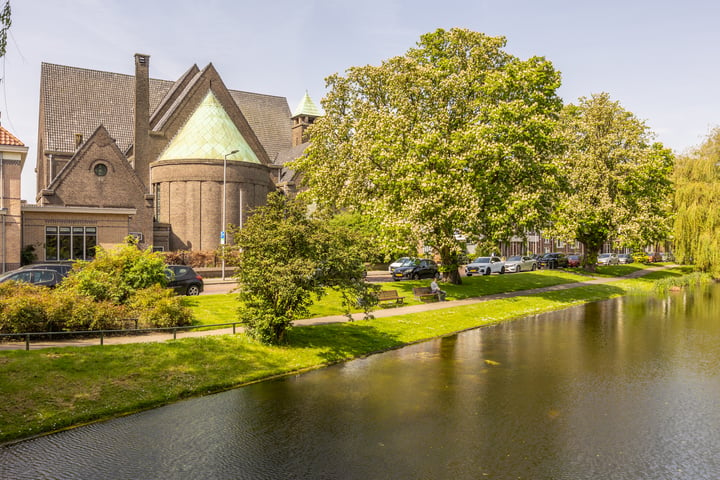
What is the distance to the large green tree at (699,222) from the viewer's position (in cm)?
4291

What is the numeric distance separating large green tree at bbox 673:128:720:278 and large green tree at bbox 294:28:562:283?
1922 centimetres

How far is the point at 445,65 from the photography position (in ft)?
103

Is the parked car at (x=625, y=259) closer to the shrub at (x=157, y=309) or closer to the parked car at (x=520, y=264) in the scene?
the parked car at (x=520, y=264)

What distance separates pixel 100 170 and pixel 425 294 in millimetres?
32546

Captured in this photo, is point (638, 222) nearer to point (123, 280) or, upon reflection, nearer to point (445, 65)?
point (445, 65)

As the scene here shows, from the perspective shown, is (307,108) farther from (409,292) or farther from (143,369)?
(143,369)

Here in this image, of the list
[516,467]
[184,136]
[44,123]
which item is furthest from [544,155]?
[44,123]

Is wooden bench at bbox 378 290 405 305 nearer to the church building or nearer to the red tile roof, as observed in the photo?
the church building

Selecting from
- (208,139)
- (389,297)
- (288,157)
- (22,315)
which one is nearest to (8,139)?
(22,315)

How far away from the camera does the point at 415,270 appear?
39.4m

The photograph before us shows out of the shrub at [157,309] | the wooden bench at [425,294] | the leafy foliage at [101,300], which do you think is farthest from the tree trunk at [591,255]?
the shrub at [157,309]

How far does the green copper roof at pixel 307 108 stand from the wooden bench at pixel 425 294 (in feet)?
172

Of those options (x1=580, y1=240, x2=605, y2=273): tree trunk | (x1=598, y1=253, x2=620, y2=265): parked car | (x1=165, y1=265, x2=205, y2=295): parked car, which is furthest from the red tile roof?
(x1=598, y1=253, x2=620, y2=265): parked car

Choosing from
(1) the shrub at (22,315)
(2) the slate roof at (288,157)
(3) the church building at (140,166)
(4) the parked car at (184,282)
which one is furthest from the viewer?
(2) the slate roof at (288,157)
